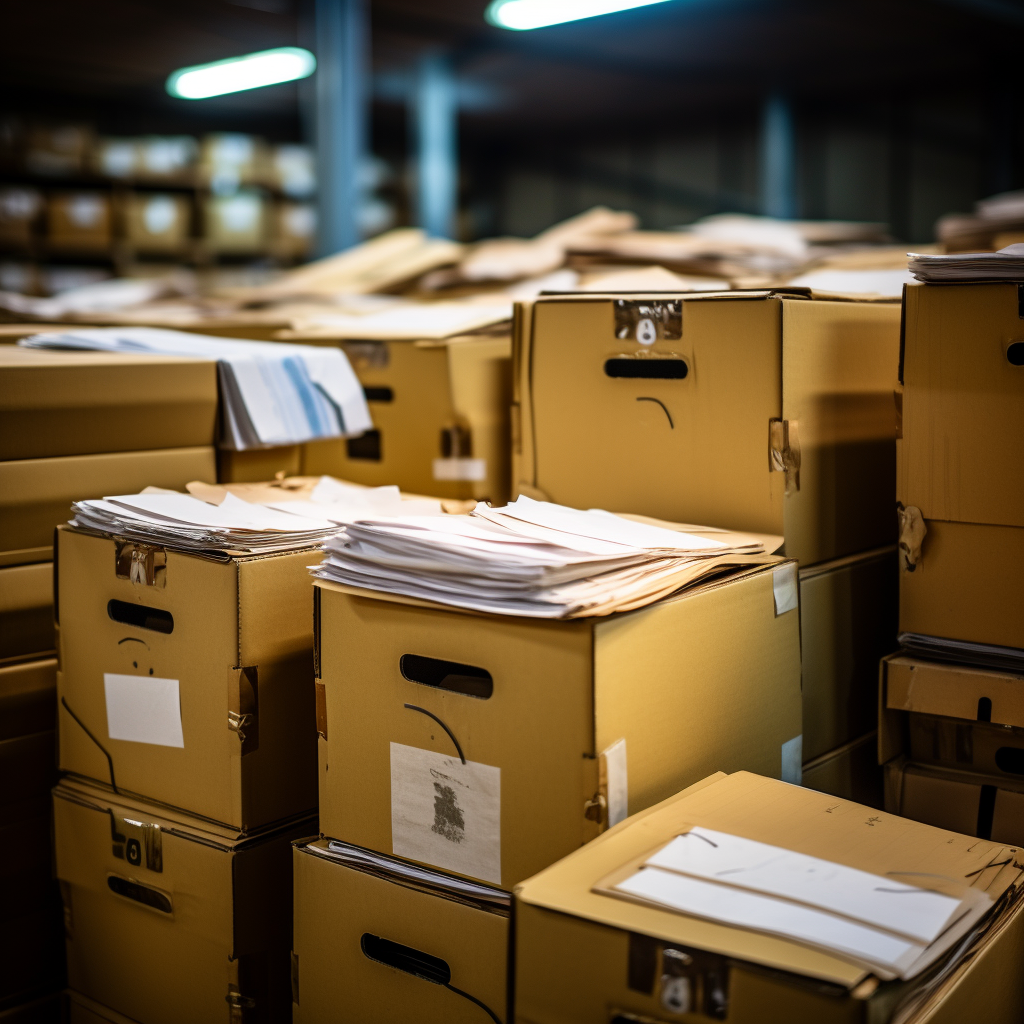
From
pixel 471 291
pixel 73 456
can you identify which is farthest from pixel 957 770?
pixel 471 291

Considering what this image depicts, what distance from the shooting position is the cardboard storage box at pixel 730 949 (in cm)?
72

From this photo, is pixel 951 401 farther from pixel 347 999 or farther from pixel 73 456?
pixel 73 456

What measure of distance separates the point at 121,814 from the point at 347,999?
39 centimetres

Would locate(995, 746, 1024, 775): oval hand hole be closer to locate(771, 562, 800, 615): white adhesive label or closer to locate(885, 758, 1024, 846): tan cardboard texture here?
locate(885, 758, 1024, 846): tan cardboard texture

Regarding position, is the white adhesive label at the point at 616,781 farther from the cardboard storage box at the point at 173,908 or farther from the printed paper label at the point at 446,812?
the cardboard storage box at the point at 173,908

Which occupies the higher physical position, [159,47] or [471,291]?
[159,47]

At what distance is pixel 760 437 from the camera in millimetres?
1301

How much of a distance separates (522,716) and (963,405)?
2.13 feet

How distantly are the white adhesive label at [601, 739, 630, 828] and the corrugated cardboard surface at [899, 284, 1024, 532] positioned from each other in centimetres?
54

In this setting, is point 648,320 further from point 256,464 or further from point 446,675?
point 256,464

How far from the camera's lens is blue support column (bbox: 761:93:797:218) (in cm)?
639

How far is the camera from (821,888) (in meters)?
0.81

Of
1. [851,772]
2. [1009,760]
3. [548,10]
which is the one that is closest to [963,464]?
[1009,760]

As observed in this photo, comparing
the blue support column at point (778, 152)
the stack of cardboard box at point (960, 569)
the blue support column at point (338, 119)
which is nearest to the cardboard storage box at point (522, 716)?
the stack of cardboard box at point (960, 569)
